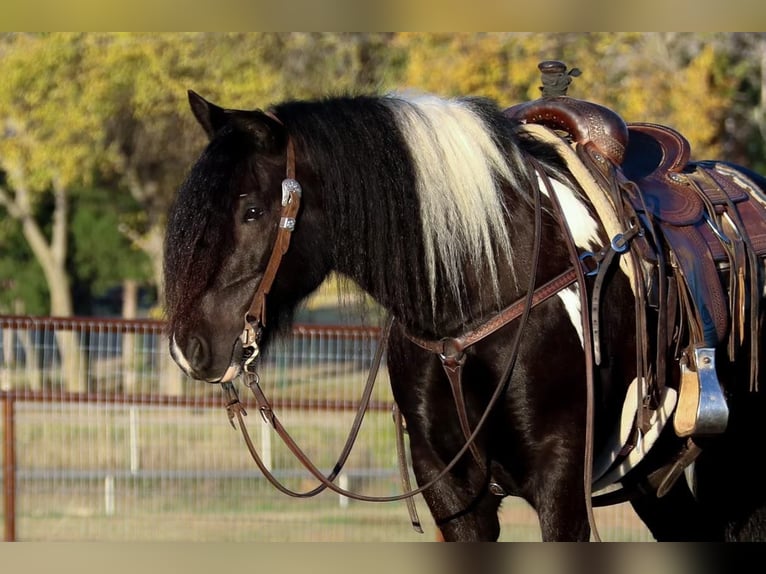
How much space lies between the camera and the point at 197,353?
10.1 ft

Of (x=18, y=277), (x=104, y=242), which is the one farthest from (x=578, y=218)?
(x=18, y=277)

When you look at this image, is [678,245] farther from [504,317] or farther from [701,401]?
[504,317]

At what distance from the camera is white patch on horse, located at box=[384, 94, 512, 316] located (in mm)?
3275

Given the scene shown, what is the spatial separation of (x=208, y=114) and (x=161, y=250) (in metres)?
7.32

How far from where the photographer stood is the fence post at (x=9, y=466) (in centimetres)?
704

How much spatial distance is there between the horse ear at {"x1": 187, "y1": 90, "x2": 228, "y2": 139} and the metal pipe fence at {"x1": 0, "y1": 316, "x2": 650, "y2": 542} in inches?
157

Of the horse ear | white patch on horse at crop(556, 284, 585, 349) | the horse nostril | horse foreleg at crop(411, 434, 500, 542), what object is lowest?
horse foreleg at crop(411, 434, 500, 542)

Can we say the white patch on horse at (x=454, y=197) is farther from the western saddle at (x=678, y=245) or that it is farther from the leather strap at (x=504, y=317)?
the western saddle at (x=678, y=245)

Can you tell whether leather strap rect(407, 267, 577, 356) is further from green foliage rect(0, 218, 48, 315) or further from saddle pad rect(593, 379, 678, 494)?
green foliage rect(0, 218, 48, 315)

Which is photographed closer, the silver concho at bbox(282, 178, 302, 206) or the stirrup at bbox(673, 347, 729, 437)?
the silver concho at bbox(282, 178, 302, 206)

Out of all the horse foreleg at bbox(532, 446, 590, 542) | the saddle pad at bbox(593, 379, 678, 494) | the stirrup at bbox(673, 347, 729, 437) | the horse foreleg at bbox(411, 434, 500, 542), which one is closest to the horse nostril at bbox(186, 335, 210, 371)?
the horse foreleg at bbox(411, 434, 500, 542)

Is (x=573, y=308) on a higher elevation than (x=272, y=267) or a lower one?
lower

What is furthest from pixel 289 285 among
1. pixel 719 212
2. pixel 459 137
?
pixel 719 212

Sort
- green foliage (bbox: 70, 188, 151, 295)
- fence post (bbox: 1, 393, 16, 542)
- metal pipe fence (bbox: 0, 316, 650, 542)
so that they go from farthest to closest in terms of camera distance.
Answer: green foliage (bbox: 70, 188, 151, 295), metal pipe fence (bbox: 0, 316, 650, 542), fence post (bbox: 1, 393, 16, 542)
